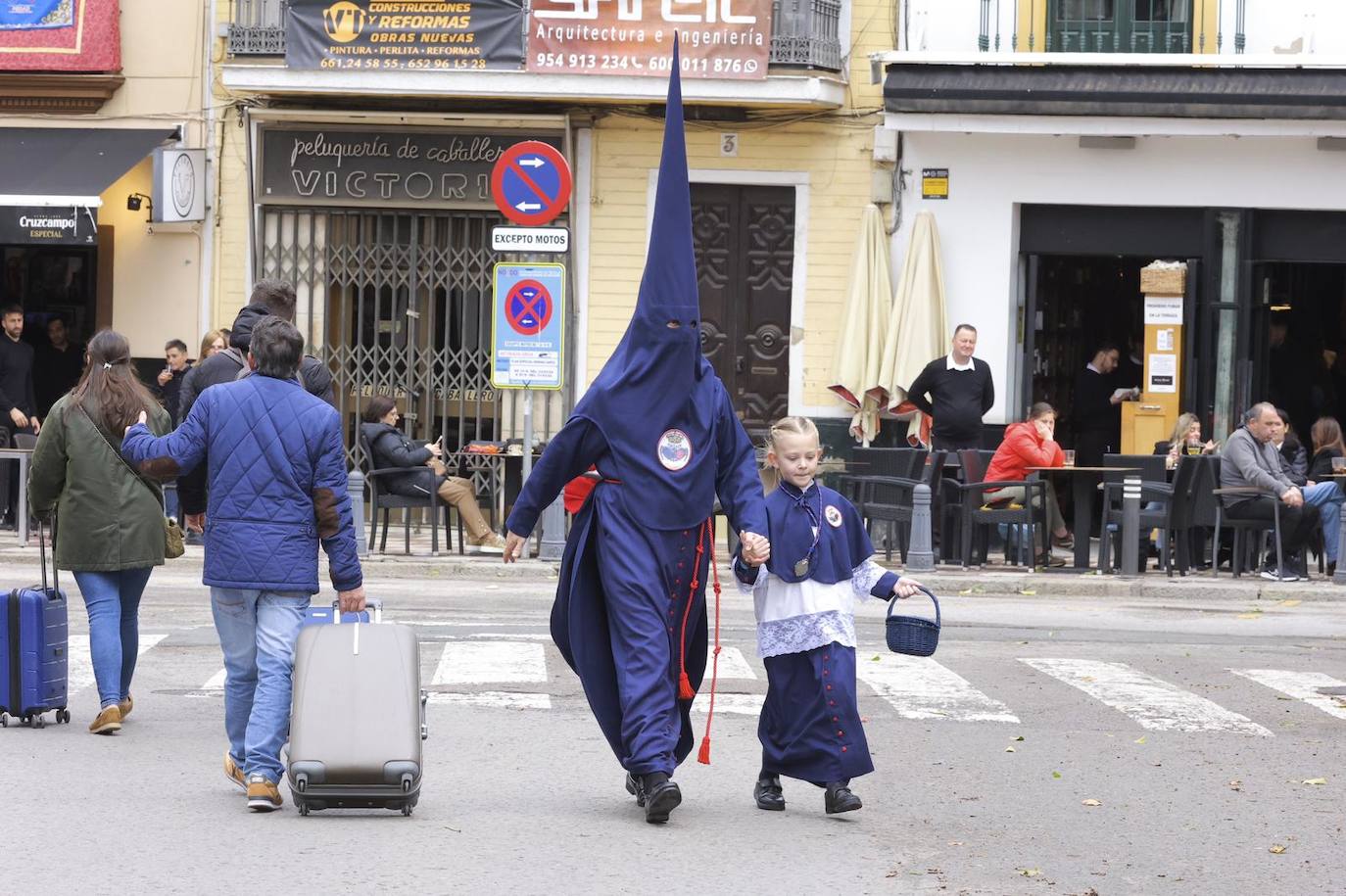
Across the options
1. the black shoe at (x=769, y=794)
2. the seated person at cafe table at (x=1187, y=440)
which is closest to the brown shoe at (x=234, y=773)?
the black shoe at (x=769, y=794)

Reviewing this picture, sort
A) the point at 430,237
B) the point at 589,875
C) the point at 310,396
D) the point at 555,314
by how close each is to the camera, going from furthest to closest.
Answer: the point at 430,237 < the point at 555,314 < the point at 310,396 < the point at 589,875

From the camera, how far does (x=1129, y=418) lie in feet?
70.9

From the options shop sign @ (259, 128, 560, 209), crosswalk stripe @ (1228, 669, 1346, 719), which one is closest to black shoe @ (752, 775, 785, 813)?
crosswalk stripe @ (1228, 669, 1346, 719)

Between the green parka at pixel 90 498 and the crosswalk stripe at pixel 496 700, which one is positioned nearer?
the green parka at pixel 90 498

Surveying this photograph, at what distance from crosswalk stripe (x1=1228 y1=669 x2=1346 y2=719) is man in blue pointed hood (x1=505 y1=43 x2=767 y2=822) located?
454cm

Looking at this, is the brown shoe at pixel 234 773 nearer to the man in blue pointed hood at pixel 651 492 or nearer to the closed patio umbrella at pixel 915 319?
the man in blue pointed hood at pixel 651 492

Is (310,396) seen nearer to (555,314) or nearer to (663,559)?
(663,559)

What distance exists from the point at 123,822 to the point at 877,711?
14.2 ft

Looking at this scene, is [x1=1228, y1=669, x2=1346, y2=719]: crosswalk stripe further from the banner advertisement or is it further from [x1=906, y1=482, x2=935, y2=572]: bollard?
the banner advertisement

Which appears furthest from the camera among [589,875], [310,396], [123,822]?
[310,396]

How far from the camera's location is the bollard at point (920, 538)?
18.0 m

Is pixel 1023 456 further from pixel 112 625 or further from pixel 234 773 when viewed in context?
pixel 234 773

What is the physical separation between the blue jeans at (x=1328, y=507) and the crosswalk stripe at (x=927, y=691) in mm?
6743

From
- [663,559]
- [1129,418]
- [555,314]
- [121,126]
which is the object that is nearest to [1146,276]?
[1129,418]
